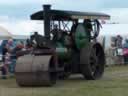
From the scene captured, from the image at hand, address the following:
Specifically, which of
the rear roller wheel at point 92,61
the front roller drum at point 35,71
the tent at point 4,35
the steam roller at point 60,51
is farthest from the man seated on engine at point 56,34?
the tent at point 4,35

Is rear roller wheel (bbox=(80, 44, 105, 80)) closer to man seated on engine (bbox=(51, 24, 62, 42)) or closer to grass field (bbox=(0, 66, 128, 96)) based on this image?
grass field (bbox=(0, 66, 128, 96))

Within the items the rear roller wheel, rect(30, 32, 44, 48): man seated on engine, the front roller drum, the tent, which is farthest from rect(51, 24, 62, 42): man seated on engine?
the tent

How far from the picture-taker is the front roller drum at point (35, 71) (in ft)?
A: 50.7

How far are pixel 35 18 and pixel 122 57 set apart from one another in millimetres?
10268

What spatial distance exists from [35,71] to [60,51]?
1548 millimetres

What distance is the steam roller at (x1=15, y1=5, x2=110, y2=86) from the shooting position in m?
15.6

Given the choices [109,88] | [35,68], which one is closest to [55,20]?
[35,68]

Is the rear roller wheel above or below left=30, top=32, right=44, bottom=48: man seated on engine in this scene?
below

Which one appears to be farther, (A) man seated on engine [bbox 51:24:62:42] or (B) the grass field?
(A) man seated on engine [bbox 51:24:62:42]

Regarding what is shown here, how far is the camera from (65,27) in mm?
17766

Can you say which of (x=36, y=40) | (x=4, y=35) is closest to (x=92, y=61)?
(x=36, y=40)

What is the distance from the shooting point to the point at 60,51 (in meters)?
16.7

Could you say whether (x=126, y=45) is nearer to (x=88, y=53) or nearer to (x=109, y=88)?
(x=88, y=53)

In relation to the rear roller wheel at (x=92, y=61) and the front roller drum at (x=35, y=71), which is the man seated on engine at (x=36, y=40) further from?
the rear roller wheel at (x=92, y=61)
